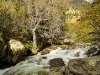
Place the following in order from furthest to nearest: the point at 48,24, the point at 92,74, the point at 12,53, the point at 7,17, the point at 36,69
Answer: the point at 48,24, the point at 7,17, the point at 12,53, the point at 36,69, the point at 92,74

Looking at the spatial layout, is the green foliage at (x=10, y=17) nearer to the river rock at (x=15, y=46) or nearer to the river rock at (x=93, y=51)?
the river rock at (x=15, y=46)

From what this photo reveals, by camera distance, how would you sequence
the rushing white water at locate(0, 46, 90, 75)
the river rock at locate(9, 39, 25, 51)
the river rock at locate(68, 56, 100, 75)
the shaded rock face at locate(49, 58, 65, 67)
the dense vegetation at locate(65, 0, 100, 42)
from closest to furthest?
the river rock at locate(68, 56, 100, 75) → the dense vegetation at locate(65, 0, 100, 42) → the rushing white water at locate(0, 46, 90, 75) → the shaded rock face at locate(49, 58, 65, 67) → the river rock at locate(9, 39, 25, 51)

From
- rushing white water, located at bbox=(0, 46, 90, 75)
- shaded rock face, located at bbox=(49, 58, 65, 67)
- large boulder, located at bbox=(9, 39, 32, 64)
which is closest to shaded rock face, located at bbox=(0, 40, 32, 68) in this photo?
large boulder, located at bbox=(9, 39, 32, 64)

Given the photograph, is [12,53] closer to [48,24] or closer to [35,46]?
[35,46]

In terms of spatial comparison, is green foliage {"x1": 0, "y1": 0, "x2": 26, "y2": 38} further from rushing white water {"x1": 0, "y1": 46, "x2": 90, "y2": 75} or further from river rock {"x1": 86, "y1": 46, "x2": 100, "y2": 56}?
river rock {"x1": 86, "y1": 46, "x2": 100, "y2": 56}

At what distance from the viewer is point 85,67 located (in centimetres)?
829

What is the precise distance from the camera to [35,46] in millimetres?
22875

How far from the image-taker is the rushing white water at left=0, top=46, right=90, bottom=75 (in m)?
14.7

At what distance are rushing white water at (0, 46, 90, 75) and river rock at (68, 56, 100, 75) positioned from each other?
5.68 meters

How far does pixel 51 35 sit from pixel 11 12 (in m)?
6.78

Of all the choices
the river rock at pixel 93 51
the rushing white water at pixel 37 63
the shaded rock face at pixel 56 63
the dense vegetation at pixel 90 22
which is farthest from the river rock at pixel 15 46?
the river rock at pixel 93 51

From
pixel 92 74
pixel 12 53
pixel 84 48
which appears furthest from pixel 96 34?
pixel 84 48

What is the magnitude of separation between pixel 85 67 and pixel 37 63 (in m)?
9.48

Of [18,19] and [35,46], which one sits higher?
[18,19]
